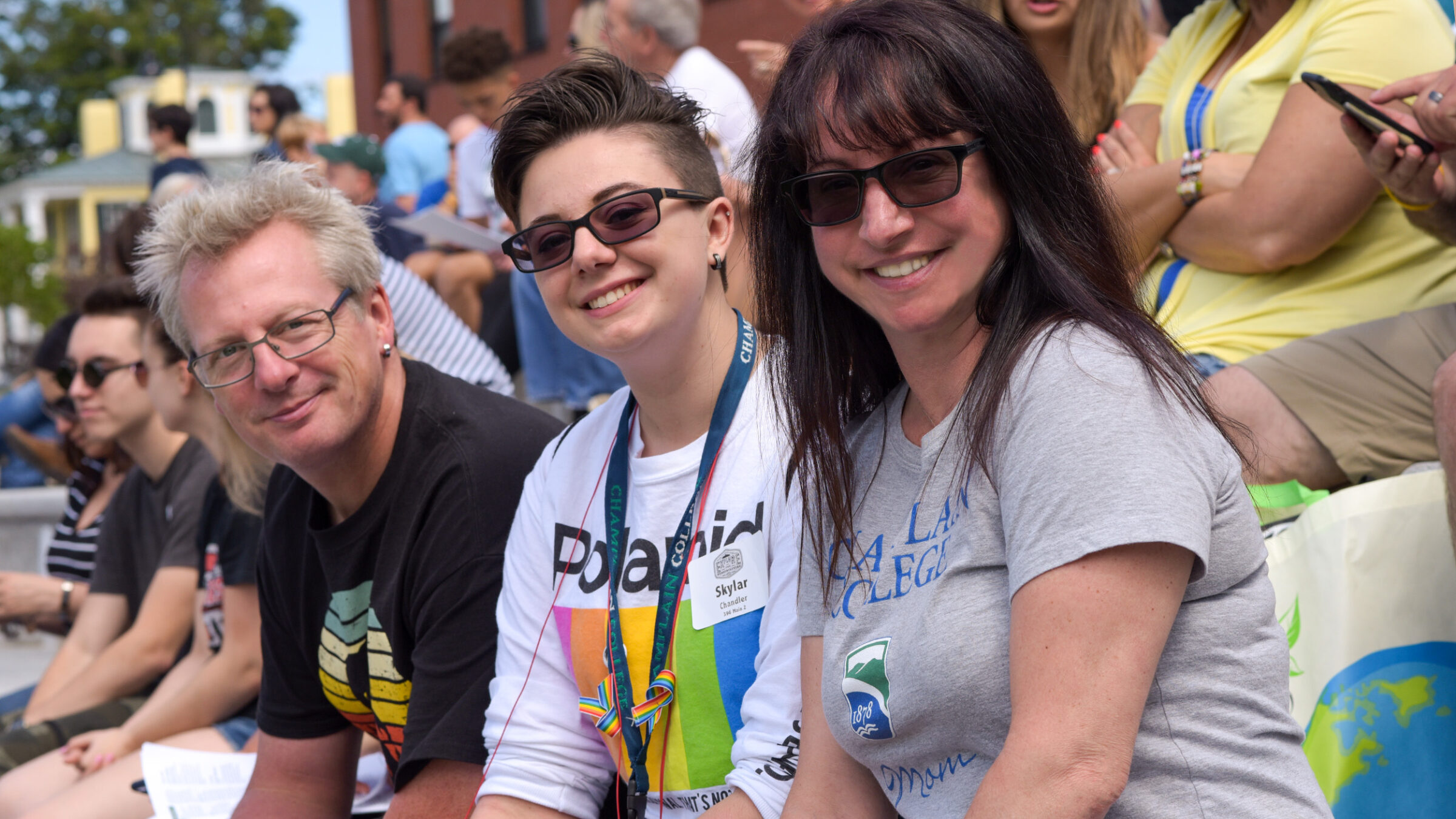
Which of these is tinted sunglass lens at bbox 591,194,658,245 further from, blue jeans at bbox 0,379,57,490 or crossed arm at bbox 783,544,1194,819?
blue jeans at bbox 0,379,57,490

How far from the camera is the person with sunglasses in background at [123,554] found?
4430 mm

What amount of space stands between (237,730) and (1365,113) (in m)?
3.56

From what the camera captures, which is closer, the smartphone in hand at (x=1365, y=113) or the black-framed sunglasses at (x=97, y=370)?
the smartphone in hand at (x=1365, y=113)

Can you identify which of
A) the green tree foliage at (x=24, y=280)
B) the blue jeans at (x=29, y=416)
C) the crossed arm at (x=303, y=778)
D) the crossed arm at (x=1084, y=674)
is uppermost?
the crossed arm at (x=1084, y=674)

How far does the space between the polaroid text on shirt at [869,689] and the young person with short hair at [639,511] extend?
0.32 m

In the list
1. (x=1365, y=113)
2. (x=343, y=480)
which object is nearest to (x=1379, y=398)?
(x=1365, y=113)

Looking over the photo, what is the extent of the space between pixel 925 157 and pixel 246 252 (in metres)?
1.78

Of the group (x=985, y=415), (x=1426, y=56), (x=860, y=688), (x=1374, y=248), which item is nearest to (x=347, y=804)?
(x=860, y=688)

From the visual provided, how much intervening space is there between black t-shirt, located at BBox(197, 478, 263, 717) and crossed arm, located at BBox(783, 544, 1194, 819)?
9.07 ft

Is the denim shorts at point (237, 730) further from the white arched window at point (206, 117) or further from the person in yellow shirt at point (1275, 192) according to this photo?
the white arched window at point (206, 117)

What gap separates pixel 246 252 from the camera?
2830 millimetres

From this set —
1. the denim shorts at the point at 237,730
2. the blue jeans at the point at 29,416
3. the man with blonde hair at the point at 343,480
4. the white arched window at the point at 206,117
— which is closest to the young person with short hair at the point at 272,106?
the blue jeans at the point at 29,416

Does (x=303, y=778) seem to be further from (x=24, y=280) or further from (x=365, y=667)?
(x=24, y=280)

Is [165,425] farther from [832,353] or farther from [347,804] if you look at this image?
[832,353]
